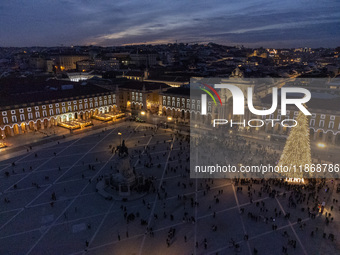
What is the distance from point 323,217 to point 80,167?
3255 cm

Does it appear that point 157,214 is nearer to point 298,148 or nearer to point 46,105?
point 298,148

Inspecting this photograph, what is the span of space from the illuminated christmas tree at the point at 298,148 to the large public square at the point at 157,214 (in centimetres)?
272

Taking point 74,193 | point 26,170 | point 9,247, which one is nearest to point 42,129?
point 26,170

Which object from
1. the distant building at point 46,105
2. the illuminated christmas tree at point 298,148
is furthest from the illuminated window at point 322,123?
the distant building at point 46,105

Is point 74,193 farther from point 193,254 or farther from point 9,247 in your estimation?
point 193,254

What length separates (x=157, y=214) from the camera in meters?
28.9

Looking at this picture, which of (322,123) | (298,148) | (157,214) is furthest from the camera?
(322,123)

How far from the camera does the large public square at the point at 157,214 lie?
961 inches

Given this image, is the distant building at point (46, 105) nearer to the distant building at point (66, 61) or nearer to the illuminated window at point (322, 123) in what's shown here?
the illuminated window at point (322, 123)

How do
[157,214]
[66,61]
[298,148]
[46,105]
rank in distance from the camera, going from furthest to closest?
[66,61], [46,105], [298,148], [157,214]

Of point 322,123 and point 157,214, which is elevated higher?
point 322,123

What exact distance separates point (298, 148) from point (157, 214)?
1944 cm

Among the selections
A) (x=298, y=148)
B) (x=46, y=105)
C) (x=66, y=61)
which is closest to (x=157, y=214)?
(x=298, y=148)

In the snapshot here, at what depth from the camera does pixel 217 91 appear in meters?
65.5
